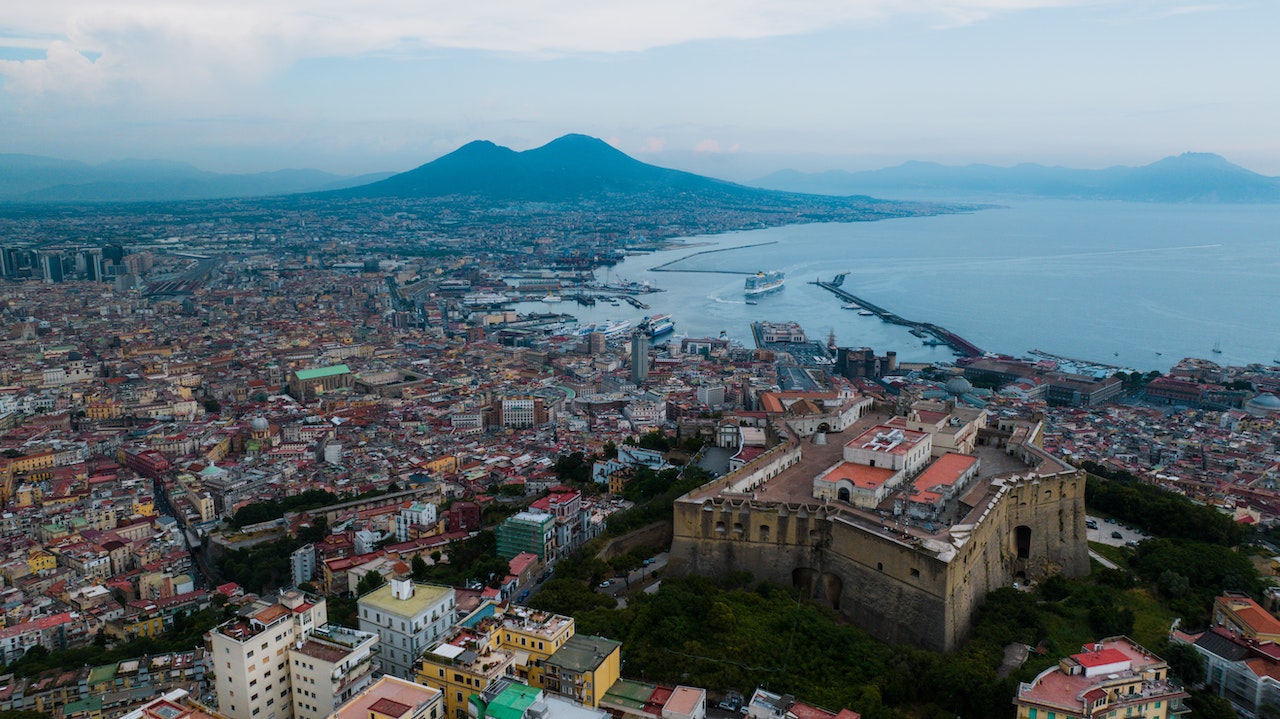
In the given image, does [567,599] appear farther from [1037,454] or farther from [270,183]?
[270,183]

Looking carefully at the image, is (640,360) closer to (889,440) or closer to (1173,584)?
(889,440)

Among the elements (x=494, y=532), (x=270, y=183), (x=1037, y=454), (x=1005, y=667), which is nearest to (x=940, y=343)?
(x=1037, y=454)

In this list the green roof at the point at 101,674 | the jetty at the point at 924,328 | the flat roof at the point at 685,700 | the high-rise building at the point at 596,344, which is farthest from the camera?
the jetty at the point at 924,328

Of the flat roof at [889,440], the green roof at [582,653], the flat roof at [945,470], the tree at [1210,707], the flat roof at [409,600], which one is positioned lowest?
the tree at [1210,707]

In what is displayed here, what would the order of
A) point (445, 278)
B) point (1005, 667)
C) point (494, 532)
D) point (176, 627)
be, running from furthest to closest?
point (445, 278), point (494, 532), point (176, 627), point (1005, 667)

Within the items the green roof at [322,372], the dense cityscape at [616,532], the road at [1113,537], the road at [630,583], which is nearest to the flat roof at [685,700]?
the dense cityscape at [616,532]

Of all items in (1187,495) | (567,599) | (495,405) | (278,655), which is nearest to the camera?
(278,655)

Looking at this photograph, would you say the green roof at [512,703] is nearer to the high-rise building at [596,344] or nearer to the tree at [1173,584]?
the tree at [1173,584]
